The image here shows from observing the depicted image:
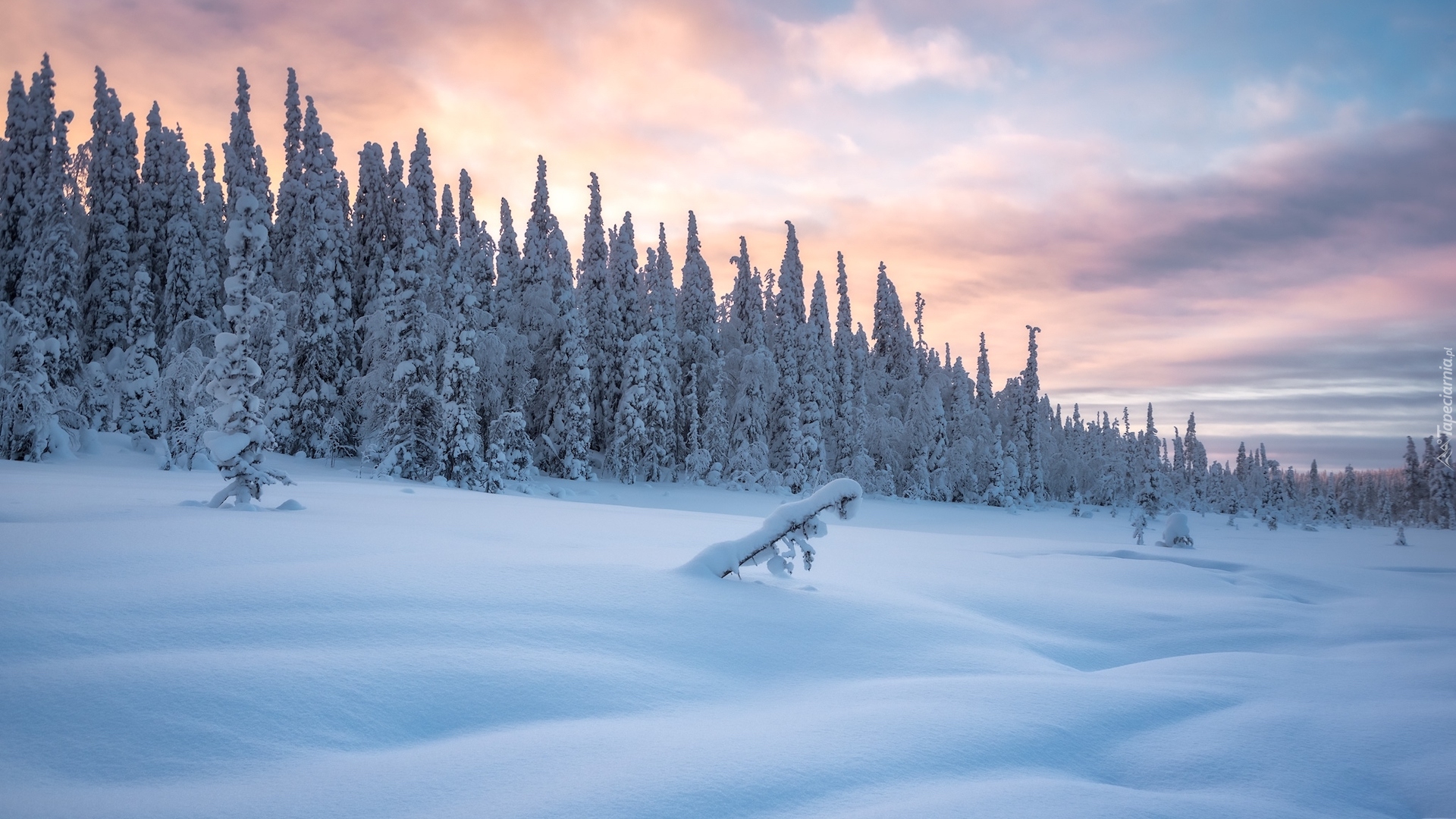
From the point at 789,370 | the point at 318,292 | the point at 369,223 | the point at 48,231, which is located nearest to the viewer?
the point at 48,231

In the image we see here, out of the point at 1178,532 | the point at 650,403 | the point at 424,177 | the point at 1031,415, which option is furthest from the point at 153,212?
the point at 1031,415

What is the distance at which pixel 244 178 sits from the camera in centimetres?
2942

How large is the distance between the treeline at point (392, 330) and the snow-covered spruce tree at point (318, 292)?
0.10 meters

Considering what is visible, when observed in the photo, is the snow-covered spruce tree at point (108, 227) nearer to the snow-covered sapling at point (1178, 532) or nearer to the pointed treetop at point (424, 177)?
the pointed treetop at point (424, 177)

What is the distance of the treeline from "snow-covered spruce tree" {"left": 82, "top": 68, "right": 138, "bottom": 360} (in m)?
0.08

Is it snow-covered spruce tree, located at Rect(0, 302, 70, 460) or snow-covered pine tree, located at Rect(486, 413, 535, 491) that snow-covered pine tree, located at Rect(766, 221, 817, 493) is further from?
snow-covered spruce tree, located at Rect(0, 302, 70, 460)

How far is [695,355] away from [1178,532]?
25.2 metres

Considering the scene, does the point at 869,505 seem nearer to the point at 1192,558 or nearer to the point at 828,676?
the point at 1192,558

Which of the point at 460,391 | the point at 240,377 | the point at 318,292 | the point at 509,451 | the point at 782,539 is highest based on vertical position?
the point at 318,292

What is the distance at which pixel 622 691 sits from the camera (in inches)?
158

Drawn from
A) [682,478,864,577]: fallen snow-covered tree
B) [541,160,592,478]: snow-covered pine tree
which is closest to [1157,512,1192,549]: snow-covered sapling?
[682,478,864,577]: fallen snow-covered tree

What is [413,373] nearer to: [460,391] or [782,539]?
[460,391]

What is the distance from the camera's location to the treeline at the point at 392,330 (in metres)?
24.9

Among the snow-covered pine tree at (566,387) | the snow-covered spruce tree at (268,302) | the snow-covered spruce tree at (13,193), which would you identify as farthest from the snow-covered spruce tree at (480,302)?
the snow-covered spruce tree at (13,193)
